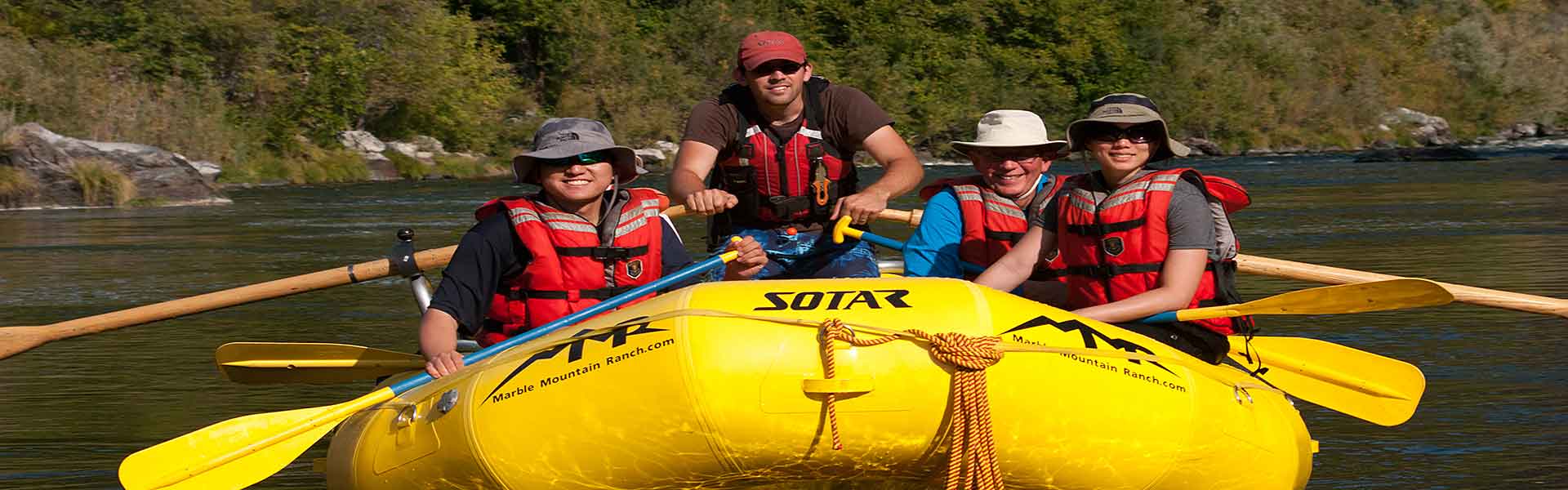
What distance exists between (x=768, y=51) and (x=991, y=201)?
0.83m

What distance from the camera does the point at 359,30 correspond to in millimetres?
32750

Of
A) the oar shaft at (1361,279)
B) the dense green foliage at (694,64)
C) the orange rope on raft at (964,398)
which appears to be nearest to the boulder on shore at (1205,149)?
the dense green foliage at (694,64)

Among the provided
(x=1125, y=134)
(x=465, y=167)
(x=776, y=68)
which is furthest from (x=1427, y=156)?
(x=1125, y=134)

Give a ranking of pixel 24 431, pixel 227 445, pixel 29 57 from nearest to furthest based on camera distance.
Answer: pixel 227 445 → pixel 24 431 → pixel 29 57

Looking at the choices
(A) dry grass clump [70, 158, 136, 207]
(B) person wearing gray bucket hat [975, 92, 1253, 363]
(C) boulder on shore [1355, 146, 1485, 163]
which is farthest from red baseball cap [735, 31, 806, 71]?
(C) boulder on shore [1355, 146, 1485, 163]

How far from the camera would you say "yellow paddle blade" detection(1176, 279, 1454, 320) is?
4.57 meters

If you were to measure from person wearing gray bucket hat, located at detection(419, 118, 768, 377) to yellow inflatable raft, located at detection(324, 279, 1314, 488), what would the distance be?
0.71 m

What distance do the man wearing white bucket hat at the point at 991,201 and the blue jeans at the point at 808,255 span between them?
0.16 meters

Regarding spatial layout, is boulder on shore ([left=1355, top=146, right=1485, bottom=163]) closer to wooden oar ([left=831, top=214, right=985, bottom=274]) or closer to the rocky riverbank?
the rocky riverbank

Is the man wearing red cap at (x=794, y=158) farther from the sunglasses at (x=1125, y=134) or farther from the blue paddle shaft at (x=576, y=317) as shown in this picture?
the sunglasses at (x=1125, y=134)

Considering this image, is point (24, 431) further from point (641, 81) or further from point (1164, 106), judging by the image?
point (1164, 106)

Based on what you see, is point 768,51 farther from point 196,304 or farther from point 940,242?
point 196,304

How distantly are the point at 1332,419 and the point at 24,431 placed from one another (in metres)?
4.83

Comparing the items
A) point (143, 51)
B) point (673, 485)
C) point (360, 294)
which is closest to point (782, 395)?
point (673, 485)
